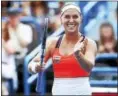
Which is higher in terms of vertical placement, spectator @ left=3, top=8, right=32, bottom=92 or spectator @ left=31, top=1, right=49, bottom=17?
spectator @ left=31, top=1, right=49, bottom=17

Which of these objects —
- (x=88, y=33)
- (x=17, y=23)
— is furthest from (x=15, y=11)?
(x=88, y=33)

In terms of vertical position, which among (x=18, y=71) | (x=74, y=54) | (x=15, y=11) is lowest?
(x=18, y=71)

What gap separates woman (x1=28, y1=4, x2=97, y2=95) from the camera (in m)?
2.91

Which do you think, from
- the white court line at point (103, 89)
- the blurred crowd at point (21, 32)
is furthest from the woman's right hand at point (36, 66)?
the blurred crowd at point (21, 32)

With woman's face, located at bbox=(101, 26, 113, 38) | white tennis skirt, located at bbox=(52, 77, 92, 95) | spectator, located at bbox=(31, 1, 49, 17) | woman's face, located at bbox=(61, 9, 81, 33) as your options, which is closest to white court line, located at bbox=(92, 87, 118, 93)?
woman's face, located at bbox=(101, 26, 113, 38)

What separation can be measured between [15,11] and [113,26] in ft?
3.79

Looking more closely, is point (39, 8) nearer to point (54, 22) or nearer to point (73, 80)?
point (54, 22)

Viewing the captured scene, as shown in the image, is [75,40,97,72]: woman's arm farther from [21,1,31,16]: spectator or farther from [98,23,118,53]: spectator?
[21,1,31,16]: spectator

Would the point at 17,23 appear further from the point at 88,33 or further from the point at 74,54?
the point at 74,54

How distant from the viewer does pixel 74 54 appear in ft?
9.47

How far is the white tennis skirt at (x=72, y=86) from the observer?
9.73 feet

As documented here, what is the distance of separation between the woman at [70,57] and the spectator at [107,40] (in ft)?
6.77

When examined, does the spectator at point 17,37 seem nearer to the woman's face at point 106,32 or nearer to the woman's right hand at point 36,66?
the woman's face at point 106,32

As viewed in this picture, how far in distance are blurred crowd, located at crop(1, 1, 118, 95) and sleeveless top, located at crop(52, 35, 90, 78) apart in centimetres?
212
